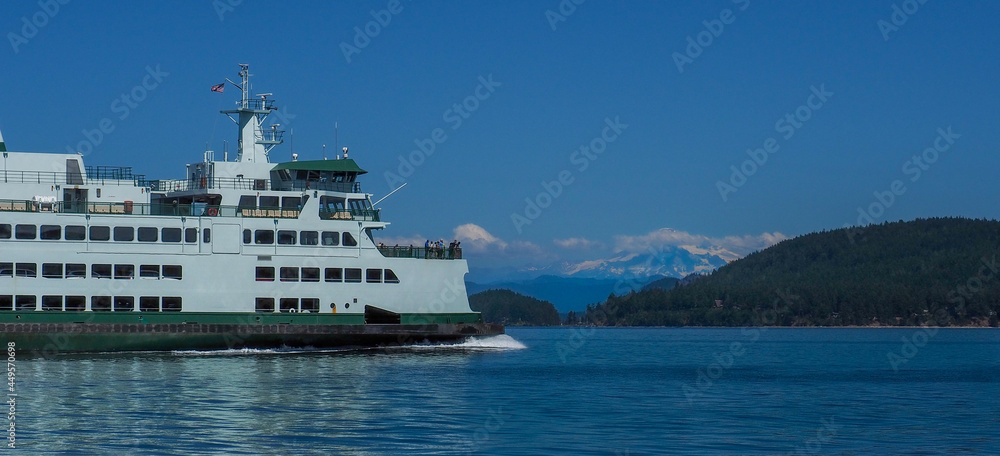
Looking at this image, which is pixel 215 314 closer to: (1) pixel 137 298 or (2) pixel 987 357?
(1) pixel 137 298

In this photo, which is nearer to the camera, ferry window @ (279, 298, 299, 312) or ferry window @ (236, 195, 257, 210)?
ferry window @ (279, 298, 299, 312)

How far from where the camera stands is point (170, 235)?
43.2m

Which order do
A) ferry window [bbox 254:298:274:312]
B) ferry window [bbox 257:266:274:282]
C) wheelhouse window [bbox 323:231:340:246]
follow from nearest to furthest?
ferry window [bbox 254:298:274:312] → ferry window [bbox 257:266:274:282] → wheelhouse window [bbox 323:231:340:246]

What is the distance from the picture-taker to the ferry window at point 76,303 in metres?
41.4

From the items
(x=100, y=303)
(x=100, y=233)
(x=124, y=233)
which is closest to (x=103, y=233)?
(x=100, y=233)

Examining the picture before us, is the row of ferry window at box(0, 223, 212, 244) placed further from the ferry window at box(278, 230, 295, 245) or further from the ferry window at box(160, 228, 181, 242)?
the ferry window at box(278, 230, 295, 245)

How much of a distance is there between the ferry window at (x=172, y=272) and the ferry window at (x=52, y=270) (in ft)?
12.3

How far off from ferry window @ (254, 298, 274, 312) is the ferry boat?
0.04 meters

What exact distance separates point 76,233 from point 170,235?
340cm

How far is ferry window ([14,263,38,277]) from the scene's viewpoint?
1610 inches

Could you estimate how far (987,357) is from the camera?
56.7 m

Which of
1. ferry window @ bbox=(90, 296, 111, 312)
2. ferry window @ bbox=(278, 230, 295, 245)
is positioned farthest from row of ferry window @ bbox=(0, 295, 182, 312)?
ferry window @ bbox=(278, 230, 295, 245)

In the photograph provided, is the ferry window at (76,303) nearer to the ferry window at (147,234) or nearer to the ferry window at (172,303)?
the ferry window at (172,303)

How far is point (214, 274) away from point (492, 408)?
19.5 m
